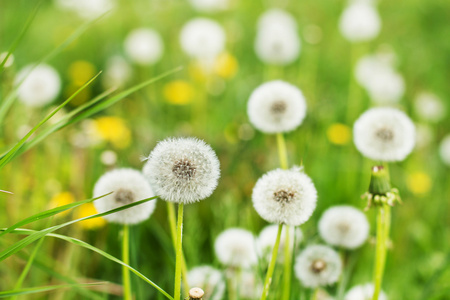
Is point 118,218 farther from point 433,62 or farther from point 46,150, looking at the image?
point 433,62

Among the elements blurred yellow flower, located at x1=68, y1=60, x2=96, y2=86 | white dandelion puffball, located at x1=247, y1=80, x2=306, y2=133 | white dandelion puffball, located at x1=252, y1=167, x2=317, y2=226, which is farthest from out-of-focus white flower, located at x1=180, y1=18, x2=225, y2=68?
white dandelion puffball, located at x1=252, y1=167, x2=317, y2=226

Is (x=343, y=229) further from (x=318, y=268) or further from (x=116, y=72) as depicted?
(x=116, y=72)

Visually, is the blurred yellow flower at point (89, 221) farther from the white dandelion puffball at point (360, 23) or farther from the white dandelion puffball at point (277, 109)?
the white dandelion puffball at point (360, 23)

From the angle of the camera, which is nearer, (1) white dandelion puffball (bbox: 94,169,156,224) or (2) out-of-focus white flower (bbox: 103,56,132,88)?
(1) white dandelion puffball (bbox: 94,169,156,224)

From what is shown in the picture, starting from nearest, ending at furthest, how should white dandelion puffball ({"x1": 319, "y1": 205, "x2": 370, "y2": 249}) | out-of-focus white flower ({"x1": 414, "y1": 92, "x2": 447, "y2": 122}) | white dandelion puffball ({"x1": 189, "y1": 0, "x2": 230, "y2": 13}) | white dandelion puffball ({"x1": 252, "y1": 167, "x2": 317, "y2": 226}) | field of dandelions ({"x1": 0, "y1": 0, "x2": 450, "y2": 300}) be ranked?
1. white dandelion puffball ({"x1": 252, "y1": 167, "x2": 317, "y2": 226})
2. field of dandelions ({"x1": 0, "y1": 0, "x2": 450, "y2": 300})
3. white dandelion puffball ({"x1": 319, "y1": 205, "x2": 370, "y2": 249})
4. out-of-focus white flower ({"x1": 414, "y1": 92, "x2": 447, "y2": 122})
5. white dandelion puffball ({"x1": 189, "y1": 0, "x2": 230, "y2": 13})

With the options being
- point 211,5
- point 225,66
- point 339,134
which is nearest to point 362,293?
point 339,134

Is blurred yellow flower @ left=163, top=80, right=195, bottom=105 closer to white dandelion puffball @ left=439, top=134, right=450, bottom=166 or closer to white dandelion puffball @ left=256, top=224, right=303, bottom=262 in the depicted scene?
white dandelion puffball @ left=439, top=134, right=450, bottom=166

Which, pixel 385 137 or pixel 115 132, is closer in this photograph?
pixel 385 137

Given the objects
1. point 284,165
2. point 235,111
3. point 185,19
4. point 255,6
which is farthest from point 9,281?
point 255,6
